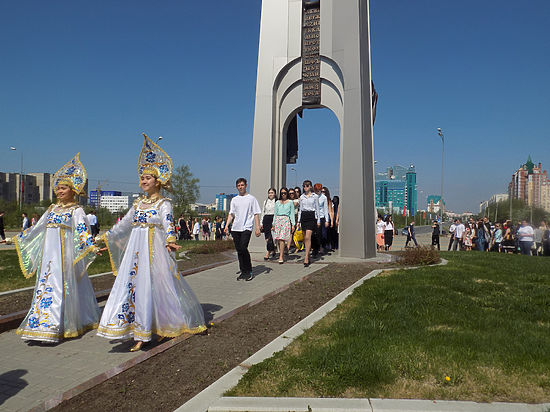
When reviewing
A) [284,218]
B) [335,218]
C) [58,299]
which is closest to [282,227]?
[284,218]

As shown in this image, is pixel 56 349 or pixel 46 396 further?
pixel 56 349

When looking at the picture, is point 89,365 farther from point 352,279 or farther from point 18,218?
point 18,218

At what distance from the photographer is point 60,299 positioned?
4848 mm

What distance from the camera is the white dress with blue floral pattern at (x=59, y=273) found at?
475cm

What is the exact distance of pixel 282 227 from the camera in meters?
10.1

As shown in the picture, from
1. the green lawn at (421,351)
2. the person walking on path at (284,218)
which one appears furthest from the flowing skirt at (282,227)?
the green lawn at (421,351)

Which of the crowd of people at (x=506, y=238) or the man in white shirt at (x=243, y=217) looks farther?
the crowd of people at (x=506, y=238)

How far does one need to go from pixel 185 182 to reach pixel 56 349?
48398mm

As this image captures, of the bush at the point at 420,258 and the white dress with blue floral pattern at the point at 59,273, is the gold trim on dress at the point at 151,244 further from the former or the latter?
the bush at the point at 420,258

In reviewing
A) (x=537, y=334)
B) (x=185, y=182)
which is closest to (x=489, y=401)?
(x=537, y=334)

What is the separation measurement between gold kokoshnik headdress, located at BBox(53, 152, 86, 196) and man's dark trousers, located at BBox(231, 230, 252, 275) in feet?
11.3

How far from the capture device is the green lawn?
3.11m

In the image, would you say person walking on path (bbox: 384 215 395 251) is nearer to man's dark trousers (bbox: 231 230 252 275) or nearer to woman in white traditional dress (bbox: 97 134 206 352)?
man's dark trousers (bbox: 231 230 252 275)

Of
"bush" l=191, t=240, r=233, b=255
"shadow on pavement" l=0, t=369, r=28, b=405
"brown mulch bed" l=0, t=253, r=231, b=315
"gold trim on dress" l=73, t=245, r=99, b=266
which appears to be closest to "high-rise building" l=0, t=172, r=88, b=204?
"bush" l=191, t=240, r=233, b=255
